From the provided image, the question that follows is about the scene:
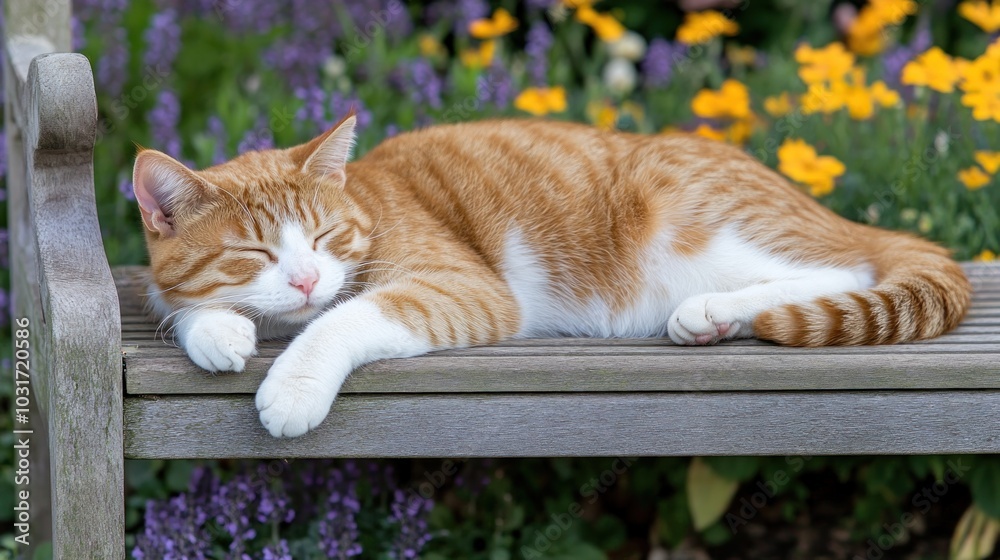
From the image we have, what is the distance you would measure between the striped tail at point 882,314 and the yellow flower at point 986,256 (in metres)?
0.88

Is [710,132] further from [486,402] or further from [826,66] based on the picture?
[486,402]

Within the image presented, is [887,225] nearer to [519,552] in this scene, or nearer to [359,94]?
[519,552]

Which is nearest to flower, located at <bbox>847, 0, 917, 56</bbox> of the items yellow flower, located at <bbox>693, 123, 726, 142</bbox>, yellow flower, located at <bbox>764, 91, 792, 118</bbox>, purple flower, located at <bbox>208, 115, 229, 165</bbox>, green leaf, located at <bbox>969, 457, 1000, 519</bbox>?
yellow flower, located at <bbox>764, 91, 792, 118</bbox>

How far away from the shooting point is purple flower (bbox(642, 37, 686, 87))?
4.35 m

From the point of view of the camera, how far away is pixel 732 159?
2617mm

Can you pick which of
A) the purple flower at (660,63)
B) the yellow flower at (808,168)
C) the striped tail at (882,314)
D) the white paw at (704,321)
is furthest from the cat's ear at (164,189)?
the purple flower at (660,63)

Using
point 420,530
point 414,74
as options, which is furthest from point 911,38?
point 420,530

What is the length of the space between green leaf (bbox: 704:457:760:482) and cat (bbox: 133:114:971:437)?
0.66 metres

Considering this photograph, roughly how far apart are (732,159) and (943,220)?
0.96 metres

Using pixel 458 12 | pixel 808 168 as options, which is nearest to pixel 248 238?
pixel 808 168

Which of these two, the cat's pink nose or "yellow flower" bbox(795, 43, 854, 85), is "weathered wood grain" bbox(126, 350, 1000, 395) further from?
"yellow flower" bbox(795, 43, 854, 85)

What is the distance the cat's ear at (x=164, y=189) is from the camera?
1949 mm

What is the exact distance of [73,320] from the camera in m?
1.78

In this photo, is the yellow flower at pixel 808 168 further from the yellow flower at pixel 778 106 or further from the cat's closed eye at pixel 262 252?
the cat's closed eye at pixel 262 252
